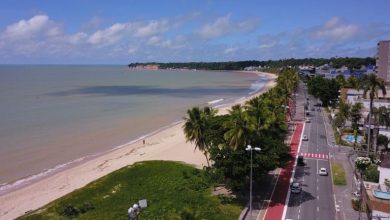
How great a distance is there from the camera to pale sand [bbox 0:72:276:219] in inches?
1752

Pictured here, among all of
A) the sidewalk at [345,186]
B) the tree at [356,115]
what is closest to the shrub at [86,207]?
the sidewalk at [345,186]

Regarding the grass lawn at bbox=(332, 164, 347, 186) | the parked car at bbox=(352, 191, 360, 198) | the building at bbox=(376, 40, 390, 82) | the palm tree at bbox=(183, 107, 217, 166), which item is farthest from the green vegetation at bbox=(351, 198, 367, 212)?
the building at bbox=(376, 40, 390, 82)

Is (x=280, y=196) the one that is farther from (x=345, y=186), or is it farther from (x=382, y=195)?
(x=382, y=195)

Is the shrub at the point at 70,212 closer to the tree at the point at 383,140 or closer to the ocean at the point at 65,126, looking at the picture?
the ocean at the point at 65,126

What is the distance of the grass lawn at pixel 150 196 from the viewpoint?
35675 millimetres

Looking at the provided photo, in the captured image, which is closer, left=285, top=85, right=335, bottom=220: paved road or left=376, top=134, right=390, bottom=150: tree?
left=285, top=85, right=335, bottom=220: paved road

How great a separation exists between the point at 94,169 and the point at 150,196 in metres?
18.3

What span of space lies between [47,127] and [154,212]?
2083 inches

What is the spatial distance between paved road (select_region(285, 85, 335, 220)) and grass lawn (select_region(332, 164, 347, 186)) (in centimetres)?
63

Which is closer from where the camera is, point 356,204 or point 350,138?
point 356,204

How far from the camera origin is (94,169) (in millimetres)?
56250

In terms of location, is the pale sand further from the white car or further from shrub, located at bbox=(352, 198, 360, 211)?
shrub, located at bbox=(352, 198, 360, 211)

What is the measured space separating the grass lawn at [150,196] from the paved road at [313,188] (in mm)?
5429

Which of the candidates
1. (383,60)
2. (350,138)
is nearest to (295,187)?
(350,138)
